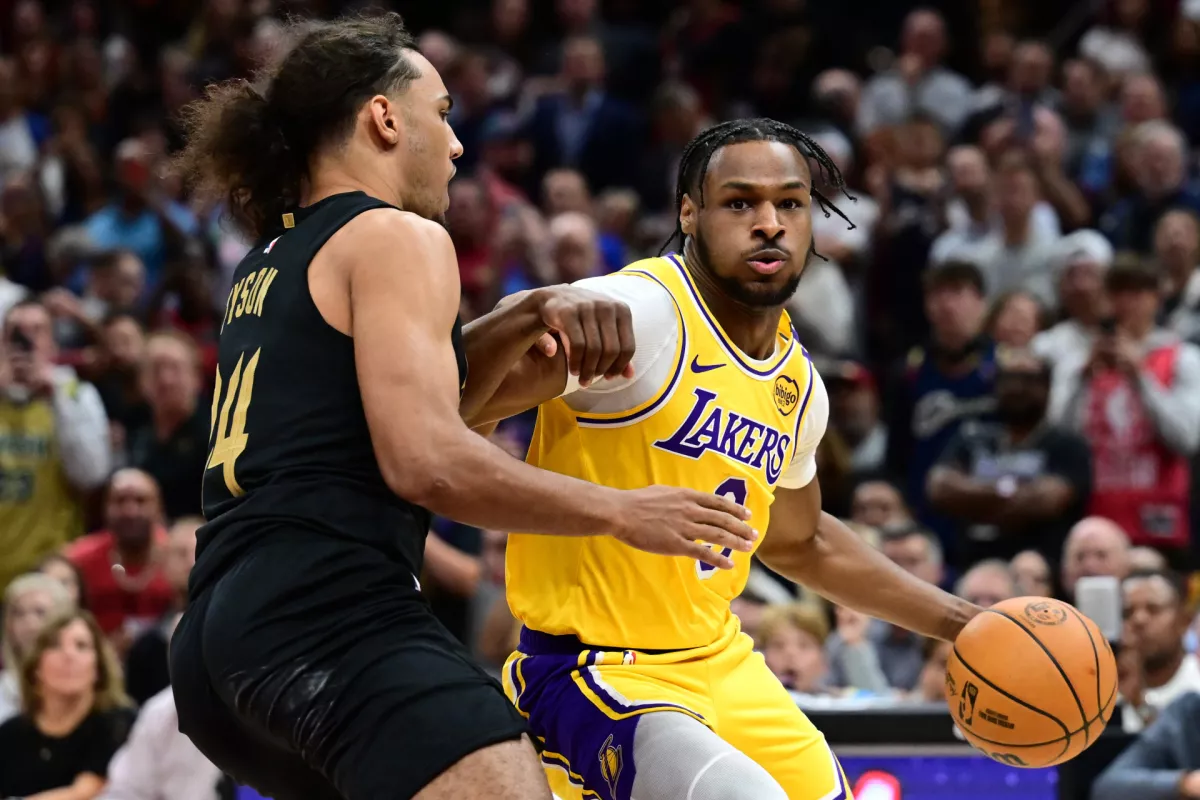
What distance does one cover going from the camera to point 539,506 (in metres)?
3.07

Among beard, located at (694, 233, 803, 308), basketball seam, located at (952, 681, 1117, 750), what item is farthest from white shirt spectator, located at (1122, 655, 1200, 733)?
beard, located at (694, 233, 803, 308)

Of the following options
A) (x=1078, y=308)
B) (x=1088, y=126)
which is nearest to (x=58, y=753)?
(x=1078, y=308)

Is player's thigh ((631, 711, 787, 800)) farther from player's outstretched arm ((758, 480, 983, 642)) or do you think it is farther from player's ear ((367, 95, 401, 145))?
player's ear ((367, 95, 401, 145))

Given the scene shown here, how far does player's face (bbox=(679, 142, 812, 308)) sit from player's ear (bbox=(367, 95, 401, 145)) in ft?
3.12

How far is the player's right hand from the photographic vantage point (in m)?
3.13

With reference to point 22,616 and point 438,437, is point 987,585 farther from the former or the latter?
point 438,437

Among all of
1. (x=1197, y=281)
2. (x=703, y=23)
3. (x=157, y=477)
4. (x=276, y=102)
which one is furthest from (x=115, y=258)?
(x=276, y=102)

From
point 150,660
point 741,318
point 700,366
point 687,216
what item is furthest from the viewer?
point 150,660

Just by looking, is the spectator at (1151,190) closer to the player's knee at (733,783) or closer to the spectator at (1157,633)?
the spectator at (1157,633)

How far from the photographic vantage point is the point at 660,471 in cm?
389

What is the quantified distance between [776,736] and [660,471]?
682mm

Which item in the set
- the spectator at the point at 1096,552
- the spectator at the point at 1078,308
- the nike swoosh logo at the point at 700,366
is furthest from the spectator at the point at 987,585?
the nike swoosh logo at the point at 700,366

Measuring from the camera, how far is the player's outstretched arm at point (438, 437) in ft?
9.89

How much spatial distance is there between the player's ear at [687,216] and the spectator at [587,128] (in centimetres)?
712
